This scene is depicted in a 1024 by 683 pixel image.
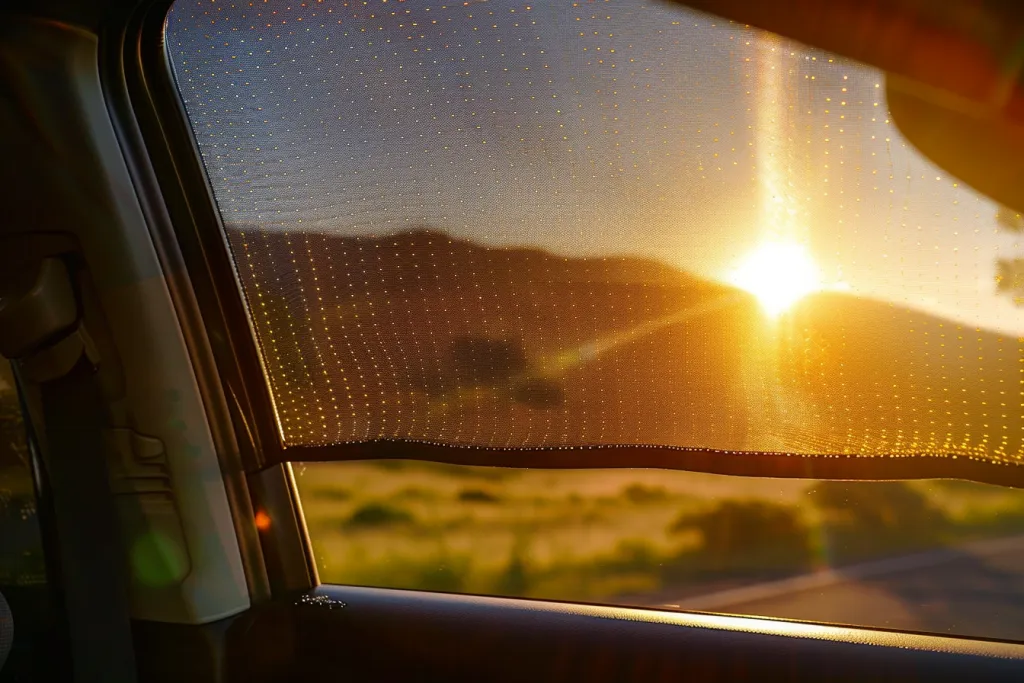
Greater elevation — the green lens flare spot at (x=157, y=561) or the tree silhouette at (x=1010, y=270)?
the tree silhouette at (x=1010, y=270)

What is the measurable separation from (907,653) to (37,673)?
2.05 meters

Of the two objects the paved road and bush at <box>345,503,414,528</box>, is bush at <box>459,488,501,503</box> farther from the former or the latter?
the paved road

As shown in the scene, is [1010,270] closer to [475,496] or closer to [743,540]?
[743,540]

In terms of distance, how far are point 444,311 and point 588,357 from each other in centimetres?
34

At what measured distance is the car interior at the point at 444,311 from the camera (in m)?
1.68

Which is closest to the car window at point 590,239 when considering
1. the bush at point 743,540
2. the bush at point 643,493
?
the bush at point 643,493

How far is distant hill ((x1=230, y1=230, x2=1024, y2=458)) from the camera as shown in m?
1.69

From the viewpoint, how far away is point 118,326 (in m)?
2.20

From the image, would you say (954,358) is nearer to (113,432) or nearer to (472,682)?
(472,682)

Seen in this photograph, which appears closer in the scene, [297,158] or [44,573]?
[297,158]

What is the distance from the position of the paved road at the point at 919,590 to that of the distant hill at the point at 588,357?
142 centimetres

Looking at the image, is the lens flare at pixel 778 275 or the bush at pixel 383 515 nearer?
the lens flare at pixel 778 275

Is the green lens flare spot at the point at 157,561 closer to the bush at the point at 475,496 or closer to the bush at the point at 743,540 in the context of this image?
the bush at the point at 475,496

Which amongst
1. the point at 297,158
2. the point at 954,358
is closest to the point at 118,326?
the point at 297,158
